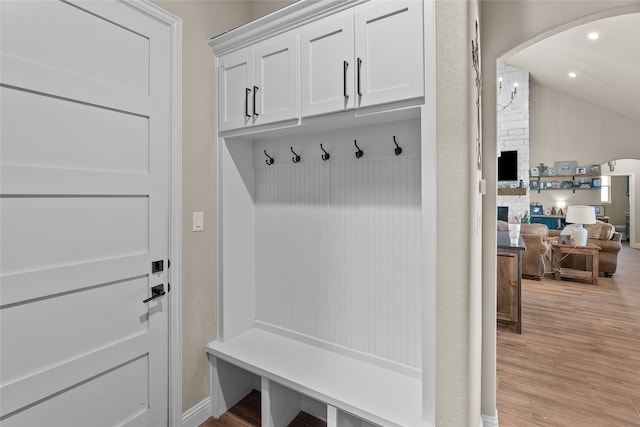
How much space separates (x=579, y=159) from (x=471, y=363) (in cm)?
1039

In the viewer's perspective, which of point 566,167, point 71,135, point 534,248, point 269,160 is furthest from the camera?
point 566,167

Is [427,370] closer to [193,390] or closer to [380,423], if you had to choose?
[380,423]

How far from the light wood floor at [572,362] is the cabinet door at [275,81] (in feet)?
7.65

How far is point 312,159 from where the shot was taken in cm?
200

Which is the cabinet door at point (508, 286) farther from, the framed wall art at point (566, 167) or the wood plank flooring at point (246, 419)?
the framed wall art at point (566, 167)

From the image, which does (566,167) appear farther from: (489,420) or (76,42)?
(76,42)

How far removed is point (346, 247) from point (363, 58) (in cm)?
100

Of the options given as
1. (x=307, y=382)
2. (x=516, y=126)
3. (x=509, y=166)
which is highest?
(x=516, y=126)

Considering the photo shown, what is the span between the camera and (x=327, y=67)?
1.61m

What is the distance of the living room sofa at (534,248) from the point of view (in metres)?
5.03

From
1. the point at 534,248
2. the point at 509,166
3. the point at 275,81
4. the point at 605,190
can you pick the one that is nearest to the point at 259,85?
the point at 275,81

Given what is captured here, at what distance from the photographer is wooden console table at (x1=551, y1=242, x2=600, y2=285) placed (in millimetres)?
5086

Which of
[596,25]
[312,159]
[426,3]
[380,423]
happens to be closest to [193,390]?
[380,423]

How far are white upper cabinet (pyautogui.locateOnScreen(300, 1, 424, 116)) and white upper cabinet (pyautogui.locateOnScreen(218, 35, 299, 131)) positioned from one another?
9 cm
